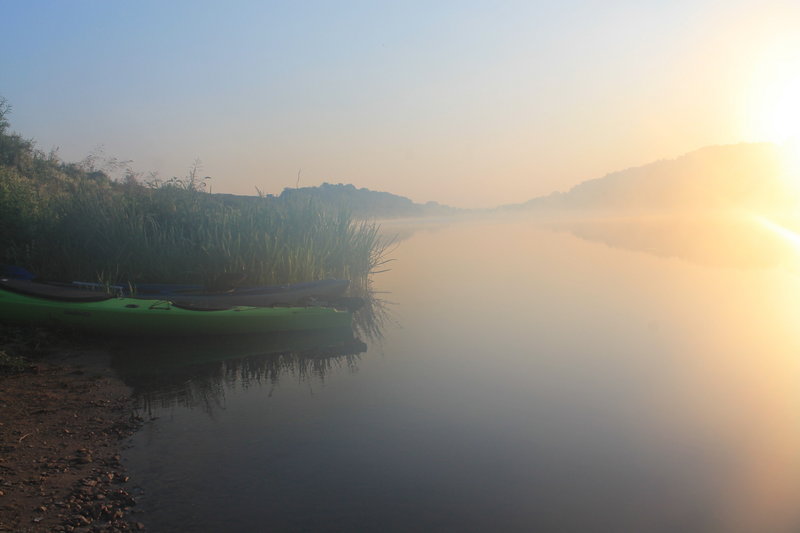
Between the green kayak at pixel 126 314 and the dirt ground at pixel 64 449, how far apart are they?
106cm

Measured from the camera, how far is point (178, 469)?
156 inches

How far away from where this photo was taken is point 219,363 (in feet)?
22.1

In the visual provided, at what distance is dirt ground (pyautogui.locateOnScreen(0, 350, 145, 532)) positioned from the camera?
3154mm

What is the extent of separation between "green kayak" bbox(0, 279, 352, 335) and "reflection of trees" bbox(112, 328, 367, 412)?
21 cm

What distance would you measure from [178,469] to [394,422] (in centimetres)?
183

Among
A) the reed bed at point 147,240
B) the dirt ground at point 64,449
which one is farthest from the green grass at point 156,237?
the dirt ground at point 64,449

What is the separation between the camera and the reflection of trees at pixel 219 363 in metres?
5.66

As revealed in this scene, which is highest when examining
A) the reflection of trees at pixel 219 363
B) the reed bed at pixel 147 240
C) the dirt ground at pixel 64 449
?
the reed bed at pixel 147 240

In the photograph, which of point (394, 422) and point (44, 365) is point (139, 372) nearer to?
point (44, 365)

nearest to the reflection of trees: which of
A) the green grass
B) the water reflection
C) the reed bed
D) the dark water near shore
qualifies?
the dark water near shore

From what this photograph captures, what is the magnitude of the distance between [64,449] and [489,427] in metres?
3.24

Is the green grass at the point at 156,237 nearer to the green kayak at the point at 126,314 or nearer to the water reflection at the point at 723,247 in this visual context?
the green kayak at the point at 126,314

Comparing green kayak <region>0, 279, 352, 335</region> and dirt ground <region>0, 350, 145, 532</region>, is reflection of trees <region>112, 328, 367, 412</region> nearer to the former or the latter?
green kayak <region>0, 279, 352, 335</region>

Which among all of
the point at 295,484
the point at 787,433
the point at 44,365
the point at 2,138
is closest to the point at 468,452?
the point at 295,484
